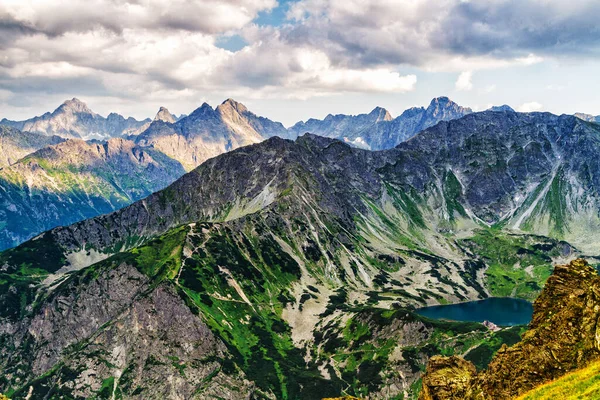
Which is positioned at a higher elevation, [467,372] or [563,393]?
[563,393]

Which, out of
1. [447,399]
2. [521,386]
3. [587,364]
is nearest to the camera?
[587,364]

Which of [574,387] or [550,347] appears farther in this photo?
[550,347]

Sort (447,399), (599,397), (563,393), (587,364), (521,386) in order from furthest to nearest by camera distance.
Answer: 1. (447,399)
2. (521,386)
3. (587,364)
4. (563,393)
5. (599,397)

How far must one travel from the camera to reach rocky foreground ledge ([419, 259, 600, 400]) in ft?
138

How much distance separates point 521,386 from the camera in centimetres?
4319

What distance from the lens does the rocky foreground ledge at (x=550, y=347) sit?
42.1 meters

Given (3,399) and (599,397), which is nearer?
(599,397)

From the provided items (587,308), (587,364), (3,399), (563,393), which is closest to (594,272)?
(587,308)

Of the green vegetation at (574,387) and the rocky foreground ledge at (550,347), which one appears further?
the rocky foreground ledge at (550,347)

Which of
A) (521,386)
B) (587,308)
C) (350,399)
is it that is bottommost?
(350,399)

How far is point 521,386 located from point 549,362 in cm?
341

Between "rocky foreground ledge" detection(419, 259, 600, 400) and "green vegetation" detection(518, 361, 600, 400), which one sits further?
"rocky foreground ledge" detection(419, 259, 600, 400)

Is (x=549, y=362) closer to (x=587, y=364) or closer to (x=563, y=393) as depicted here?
(x=587, y=364)

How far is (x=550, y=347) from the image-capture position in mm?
43625
